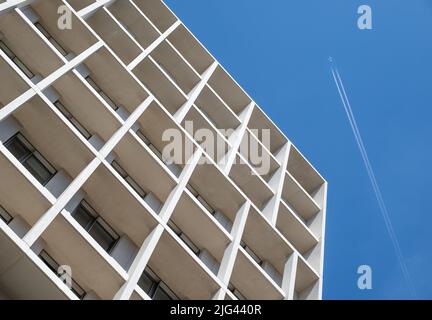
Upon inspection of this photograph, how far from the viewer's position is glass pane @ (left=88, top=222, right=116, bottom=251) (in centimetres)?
1795

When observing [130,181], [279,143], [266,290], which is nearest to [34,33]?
[130,181]

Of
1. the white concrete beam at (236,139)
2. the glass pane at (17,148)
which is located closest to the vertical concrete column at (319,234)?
the white concrete beam at (236,139)

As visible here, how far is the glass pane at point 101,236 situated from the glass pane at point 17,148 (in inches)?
127

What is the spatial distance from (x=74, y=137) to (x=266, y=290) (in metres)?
9.99

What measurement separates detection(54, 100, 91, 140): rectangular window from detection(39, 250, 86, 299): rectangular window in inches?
232

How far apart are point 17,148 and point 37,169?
3.03 ft

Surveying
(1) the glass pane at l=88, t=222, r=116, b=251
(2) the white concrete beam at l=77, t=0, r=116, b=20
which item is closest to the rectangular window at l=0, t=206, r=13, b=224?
(1) the glass pane at l=88, t=222, r=116, b=251

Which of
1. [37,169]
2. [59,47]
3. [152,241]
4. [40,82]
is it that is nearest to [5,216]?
[37,169]

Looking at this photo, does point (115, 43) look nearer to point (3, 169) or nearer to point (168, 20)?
point (168, 20)

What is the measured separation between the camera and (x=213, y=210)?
25000 mm

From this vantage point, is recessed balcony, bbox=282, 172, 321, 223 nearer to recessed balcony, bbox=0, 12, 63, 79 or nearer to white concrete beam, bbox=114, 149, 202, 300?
white concrete beam, bbox=114, 149, 202, 300

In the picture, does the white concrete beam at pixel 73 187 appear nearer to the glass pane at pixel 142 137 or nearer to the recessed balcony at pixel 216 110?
the glass pane at pixel 142 137
